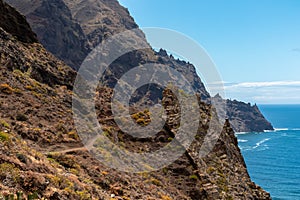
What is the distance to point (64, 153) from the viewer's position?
18469mm

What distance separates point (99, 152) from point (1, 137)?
762 cm

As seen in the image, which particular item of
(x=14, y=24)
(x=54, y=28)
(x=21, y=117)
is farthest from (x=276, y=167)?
(x=54, y=28)

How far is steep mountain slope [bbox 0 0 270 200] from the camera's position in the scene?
12.6 meters

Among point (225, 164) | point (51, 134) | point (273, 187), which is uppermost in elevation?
point (273, 187)

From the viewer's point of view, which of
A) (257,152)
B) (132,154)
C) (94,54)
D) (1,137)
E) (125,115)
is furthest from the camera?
(94,54)

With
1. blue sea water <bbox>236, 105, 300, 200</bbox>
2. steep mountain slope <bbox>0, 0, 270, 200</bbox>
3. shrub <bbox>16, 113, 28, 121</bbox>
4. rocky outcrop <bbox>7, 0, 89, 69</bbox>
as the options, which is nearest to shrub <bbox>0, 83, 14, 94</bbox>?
steep mountain slope <bbox>0, 0, 270, 200</bbox>

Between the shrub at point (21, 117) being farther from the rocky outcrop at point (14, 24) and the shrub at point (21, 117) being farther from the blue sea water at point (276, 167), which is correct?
the blue sea water at point (276, 167)

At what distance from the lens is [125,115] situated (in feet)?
91.0

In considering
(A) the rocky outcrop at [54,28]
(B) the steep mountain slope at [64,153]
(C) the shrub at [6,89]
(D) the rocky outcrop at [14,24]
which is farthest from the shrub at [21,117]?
(A) the rocky outcrop at [54,28]

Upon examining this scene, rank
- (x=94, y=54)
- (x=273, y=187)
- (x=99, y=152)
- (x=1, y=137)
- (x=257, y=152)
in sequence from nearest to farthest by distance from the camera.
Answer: (x=1, y=137), (x=99, y=152), (x=273, y=187), (x=257, y=152), (x=94, y=54)

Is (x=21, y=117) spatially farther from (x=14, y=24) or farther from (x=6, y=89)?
(x=14, y=24)

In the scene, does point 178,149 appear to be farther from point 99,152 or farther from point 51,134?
point 51,134

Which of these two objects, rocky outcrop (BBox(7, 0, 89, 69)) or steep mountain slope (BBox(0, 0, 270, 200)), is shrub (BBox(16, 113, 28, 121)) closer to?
steep mountain slope (BBox(0, 0, 270, 200))

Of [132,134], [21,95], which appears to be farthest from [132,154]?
[21,95]
